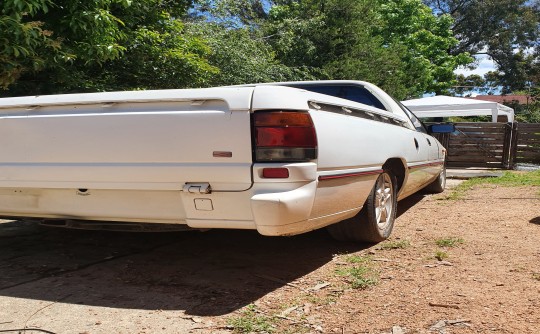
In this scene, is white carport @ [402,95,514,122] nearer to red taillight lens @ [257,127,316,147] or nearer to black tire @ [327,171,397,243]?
black tire @ [327,171,397,243]

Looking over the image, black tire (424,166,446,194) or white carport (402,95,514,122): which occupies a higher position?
white carport (402,95,514,122)

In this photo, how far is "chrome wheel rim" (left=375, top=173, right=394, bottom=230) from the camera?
4406mm

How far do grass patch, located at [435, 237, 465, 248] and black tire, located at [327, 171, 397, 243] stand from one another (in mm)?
460

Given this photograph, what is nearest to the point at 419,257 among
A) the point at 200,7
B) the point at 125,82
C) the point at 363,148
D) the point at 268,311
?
the point at 363,148

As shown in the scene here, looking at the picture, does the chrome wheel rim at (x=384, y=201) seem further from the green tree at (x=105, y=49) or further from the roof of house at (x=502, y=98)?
the roof of house at (x=502, y=98)

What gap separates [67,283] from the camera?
11.7ft

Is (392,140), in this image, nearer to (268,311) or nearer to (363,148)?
(363,148)

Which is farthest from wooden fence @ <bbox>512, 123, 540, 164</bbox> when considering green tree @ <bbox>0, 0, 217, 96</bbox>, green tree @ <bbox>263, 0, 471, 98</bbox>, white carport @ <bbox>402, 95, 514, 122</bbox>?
green tree @ <bbox>0, 0, 217, 96</bbox>

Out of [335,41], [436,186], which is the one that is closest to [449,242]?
[436,186]

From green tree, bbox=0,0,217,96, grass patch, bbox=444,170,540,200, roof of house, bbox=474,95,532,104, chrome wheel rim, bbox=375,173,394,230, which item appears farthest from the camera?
roof of house, bbox=474,95,532,104

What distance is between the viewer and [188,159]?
319 centimetres

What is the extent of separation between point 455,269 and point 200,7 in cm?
1277

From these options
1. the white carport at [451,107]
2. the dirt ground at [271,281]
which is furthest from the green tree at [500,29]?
the dirt ground at [271,281]

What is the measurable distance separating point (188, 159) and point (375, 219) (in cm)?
185
